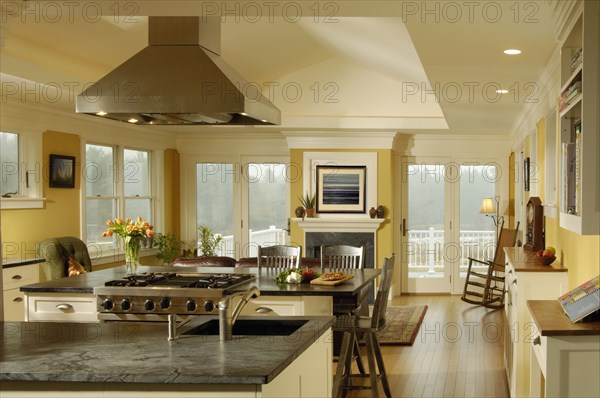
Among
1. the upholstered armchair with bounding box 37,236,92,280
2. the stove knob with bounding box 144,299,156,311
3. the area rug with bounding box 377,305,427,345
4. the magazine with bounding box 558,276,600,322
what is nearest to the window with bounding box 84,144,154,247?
the upholstered armchair with bounding box 37,236,92,280

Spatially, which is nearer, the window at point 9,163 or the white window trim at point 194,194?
the window at point 9,163

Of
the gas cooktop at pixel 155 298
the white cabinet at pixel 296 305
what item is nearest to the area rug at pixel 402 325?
the white cabinet at pixel 296 305

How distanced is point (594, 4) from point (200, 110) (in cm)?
200

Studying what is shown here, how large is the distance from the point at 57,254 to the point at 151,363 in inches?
205

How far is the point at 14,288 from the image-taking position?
654 centimetres

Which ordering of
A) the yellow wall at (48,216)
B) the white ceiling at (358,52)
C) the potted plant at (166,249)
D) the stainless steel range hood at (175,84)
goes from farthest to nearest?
the potted plant at (166,249)
the yellow wall at (48,216)
the stainless steel range hood at (175,84)
the white ceiling at (358,52)

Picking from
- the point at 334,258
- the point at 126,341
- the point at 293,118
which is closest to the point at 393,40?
the point at 334,258

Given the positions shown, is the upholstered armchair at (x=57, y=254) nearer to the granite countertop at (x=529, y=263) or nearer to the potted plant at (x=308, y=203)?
the potted plant at (x=308, y=203)

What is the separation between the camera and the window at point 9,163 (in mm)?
7211

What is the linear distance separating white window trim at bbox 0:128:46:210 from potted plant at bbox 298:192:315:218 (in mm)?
3874

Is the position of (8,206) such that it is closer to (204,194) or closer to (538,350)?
(204,194)

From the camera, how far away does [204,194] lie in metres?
11.1

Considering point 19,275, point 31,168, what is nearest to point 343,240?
point 31,168

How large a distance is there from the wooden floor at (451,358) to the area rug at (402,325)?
0.09 m
